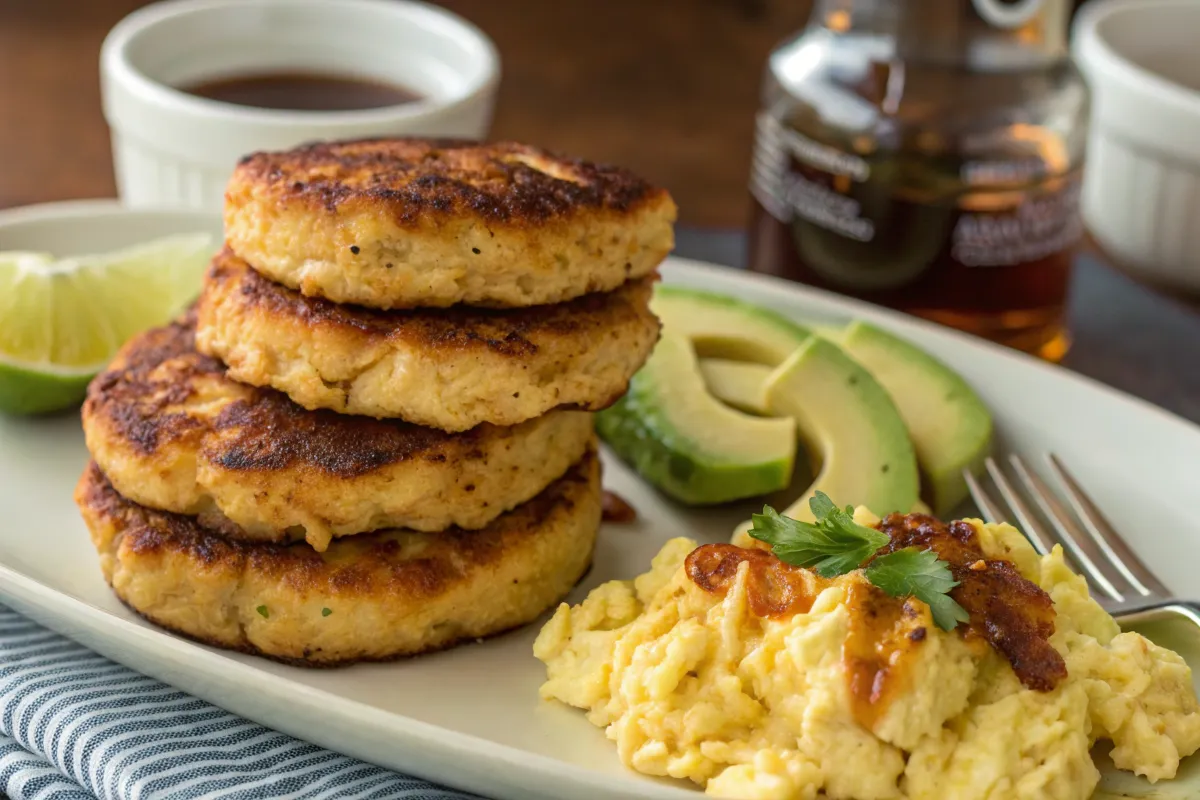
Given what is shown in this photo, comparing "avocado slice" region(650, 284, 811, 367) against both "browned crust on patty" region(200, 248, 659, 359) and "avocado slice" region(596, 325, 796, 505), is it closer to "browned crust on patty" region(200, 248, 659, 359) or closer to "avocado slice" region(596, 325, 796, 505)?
"avocado slice" region(596, 325, 796, 505)

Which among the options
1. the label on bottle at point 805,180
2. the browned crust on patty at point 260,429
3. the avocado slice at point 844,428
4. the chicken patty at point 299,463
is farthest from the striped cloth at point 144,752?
the label on bottle at point 805,180

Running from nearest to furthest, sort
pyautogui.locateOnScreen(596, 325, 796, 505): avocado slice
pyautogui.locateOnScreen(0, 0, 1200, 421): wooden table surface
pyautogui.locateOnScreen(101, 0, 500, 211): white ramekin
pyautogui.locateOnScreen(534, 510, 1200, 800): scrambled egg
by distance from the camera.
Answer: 1. pyautogui.locateOnScreen(534, 510, 1200, 800): scrambled egg
2. pyautogui.locateOnScreen(596, 325, 796, 505): avocado slice
3. pyautogui.locateOnScreen(101, 0, 500, 211): white ramekin
4. pyautogui.locateOnScreen(0, 0, 1200, 421): wooden table surface

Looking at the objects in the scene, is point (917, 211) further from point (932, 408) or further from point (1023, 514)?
point (1023, 514)

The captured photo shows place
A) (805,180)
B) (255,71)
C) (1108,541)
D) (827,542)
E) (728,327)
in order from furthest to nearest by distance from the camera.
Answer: (255,71), (805,180), (728,327), (1108,541), (827,542)

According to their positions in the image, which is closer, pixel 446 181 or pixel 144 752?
pixel 144 752

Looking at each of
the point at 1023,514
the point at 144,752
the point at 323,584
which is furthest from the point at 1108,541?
the point at 144,752

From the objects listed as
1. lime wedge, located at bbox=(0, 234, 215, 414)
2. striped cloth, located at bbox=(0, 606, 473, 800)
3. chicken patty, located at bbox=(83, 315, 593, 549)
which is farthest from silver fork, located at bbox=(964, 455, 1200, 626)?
lime wedge, located at bbox=(0, 234, 215, 414)
